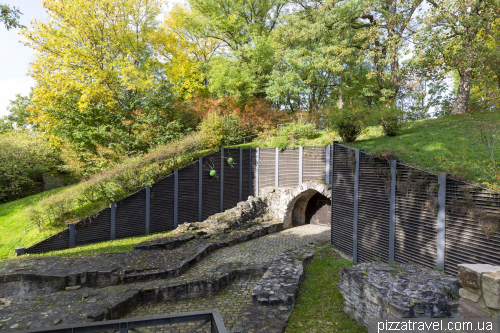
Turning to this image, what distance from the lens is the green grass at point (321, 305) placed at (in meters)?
5.59

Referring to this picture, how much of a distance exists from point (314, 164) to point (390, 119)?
440 centimetres

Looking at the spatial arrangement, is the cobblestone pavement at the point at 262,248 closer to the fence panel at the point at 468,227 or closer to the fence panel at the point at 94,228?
the fence panel at the point at 468,227

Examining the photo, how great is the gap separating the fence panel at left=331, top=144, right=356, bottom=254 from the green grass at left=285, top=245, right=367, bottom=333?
2.81 ft

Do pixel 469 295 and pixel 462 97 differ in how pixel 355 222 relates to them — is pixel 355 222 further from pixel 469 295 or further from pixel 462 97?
pixel 462 97

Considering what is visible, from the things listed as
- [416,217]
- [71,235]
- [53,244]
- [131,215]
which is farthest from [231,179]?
[416,217]

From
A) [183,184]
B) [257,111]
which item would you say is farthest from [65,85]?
[257,111]

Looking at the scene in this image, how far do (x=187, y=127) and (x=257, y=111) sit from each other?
217 inches

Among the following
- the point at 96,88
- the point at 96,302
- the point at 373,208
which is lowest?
the point at 96,302

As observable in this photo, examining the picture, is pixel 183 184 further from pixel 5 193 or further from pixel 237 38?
pixel 237 38

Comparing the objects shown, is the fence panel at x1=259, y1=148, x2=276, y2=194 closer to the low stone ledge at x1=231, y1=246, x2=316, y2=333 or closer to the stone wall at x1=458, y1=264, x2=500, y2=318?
the low stone ledge at x1=231, y1=246, x2=316, y2=333

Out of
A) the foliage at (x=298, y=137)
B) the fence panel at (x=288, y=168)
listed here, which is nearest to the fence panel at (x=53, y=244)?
the fence panel at (x=288, y=168)

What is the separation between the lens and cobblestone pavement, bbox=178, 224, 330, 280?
9.07 m

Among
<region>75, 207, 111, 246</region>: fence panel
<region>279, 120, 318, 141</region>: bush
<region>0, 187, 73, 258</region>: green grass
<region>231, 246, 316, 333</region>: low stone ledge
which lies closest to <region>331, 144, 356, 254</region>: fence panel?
<region>231, 246, 316, 333</region>: low stone ledge

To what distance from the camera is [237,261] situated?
30.2 ft
